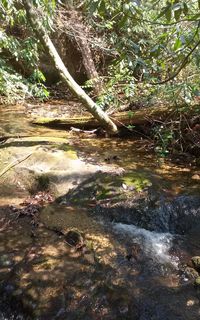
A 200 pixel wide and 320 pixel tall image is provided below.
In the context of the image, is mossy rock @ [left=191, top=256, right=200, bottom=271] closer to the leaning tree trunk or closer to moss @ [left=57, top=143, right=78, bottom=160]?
moss @ [left=57, top=143, right=78, bottom=160]

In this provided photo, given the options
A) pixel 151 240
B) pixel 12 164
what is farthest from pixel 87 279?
pixel 12 164

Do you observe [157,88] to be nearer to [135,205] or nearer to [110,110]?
[110,110]

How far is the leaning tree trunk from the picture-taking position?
5.91m

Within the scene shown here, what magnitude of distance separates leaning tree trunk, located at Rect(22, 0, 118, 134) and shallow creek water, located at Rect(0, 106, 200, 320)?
45.6 inches

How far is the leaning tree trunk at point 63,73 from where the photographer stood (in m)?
5.91

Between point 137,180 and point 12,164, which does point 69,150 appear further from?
point 137,180

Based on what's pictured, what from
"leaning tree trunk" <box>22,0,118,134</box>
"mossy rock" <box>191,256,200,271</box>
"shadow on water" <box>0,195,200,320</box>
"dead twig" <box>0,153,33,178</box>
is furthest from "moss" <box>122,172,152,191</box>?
"leaning tree trunk" <box>22,0,118,134</box>

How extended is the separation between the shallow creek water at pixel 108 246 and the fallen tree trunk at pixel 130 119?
984 mm

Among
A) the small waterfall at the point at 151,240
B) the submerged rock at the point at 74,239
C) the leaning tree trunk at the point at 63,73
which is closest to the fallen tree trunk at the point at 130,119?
the leaning tree trunk at the point at 63,73

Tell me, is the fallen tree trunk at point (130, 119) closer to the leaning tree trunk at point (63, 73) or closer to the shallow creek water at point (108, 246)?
the leaning tree trunk at point (63, 73)

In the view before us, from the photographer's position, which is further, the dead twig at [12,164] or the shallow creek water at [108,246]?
the dead twig at [12,164]

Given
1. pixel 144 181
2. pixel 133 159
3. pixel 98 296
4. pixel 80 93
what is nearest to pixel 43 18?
pixel 80 93

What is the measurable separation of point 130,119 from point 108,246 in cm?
380

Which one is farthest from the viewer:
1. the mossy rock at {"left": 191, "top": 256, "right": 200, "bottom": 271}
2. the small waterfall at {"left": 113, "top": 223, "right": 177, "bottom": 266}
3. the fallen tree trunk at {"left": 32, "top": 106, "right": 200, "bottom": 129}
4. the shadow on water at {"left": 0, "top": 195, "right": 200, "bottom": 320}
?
the fallen tree trunk at {"left": 32, "top": 106, "right": 200, "bottom": 129}
